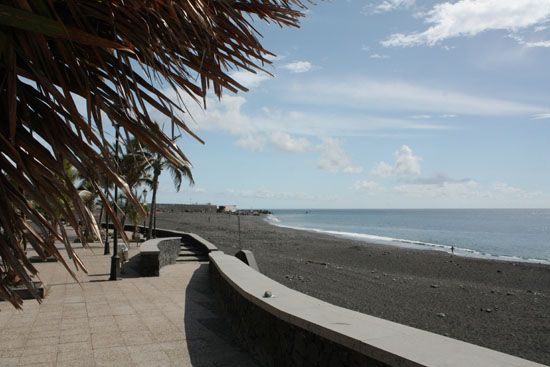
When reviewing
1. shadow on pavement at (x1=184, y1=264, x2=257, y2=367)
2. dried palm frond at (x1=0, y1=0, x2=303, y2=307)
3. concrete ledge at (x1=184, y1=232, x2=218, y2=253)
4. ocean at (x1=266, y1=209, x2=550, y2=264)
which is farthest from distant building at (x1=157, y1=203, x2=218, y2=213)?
dried palm frond at (x1=0, y1=0, x2=303, y2=307)

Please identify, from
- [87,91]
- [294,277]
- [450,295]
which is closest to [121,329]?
[87,91]

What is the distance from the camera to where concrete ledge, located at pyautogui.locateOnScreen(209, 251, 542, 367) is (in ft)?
9.11

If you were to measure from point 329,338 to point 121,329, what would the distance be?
4.41 metres

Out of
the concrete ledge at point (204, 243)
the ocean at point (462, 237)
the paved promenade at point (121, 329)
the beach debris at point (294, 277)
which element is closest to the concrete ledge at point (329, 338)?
A: the paved promenade at point (121, 329)

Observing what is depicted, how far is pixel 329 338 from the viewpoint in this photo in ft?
11.5

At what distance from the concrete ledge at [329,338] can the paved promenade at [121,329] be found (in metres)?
0.62

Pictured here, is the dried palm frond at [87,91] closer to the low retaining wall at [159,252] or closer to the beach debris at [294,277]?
the low retaining wall at [159,252]

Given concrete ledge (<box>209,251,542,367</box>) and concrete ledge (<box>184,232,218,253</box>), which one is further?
concrete ledge (<box>184,232,218,253</box>)

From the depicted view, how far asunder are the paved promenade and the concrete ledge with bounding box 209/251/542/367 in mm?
622

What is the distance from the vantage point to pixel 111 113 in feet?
6.93

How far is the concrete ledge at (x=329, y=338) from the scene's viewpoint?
2.78 metres

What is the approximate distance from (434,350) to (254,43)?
78.3 inches

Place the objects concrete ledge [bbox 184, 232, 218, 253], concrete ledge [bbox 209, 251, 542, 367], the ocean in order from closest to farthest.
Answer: concrete ledge [bbox 209, 251, 542, 367] → concrete ledge [bbox 184, 232, 218, 253] → the ocean

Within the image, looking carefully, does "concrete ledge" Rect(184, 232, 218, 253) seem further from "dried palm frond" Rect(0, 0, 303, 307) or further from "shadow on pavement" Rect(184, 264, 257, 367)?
"dried palm frond" Rect(0, 0, 303, 307)
